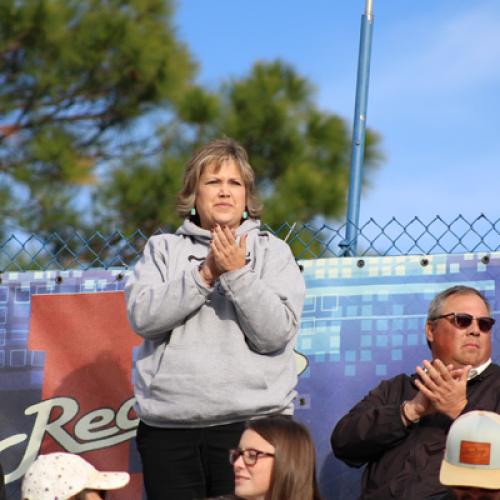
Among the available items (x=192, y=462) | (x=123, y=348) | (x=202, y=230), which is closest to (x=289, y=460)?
(x=192, y=462)

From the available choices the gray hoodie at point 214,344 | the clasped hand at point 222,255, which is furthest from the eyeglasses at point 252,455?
the clasped hand at point 222,255

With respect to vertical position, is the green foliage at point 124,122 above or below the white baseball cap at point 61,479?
above

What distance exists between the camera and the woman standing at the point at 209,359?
4012 mm

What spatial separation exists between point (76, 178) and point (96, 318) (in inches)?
268

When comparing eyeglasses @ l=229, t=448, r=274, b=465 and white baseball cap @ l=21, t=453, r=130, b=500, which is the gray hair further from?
white baseball cap @ l=21, t=453, r=130, b=500

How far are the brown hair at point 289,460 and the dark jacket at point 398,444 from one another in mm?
602

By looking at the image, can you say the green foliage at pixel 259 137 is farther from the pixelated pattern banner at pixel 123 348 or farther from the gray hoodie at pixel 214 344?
the gray hoodie at pixel 214 344

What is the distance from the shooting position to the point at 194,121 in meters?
12.1

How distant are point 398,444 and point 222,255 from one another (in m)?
0.94

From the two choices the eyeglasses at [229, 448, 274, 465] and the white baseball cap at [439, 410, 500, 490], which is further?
the eyeglasses at [229, 448, 274, 465]

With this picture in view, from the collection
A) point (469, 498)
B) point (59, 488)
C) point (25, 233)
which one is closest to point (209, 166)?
point (59, 488)

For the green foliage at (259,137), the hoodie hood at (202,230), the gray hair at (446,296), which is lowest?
the gray hair at (446,296)

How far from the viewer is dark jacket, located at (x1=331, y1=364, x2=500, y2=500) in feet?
13.6

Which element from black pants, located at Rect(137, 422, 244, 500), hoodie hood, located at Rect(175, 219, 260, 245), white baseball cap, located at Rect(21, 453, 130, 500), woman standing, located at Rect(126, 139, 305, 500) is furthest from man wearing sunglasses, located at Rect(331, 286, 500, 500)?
white baseball cap, located at Rect(21, 453, 130, 500)
